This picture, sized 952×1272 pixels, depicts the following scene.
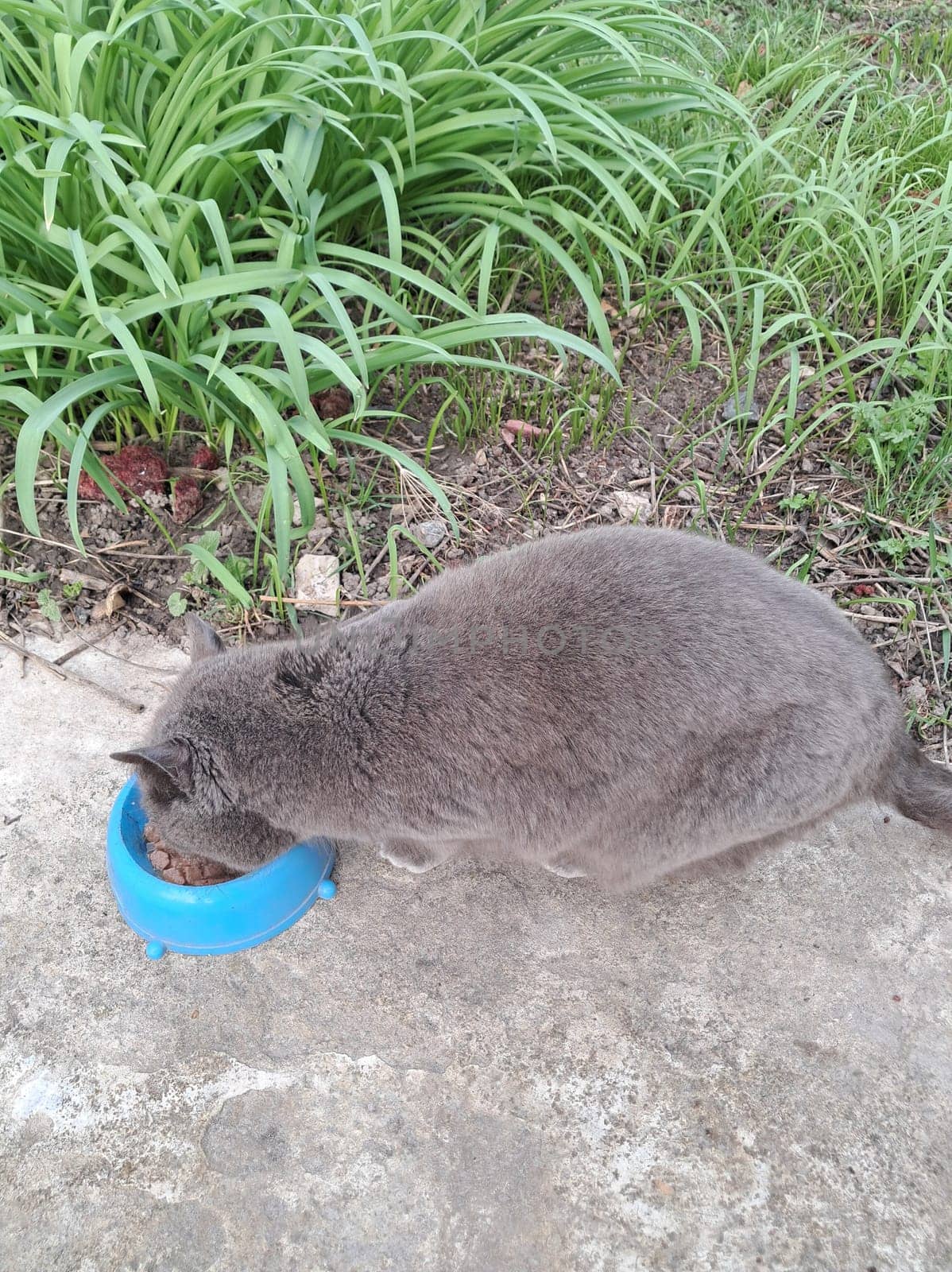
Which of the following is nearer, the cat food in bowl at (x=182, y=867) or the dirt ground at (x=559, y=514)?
the cat food in bowl at (x=182, y=867)

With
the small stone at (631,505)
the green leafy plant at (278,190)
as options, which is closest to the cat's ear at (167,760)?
the green leafy plant at (278,190)

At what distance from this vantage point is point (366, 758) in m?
1.93

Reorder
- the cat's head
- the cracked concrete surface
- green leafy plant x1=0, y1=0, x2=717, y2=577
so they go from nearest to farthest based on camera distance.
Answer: the cracked concrete surface, the cat's head, green leafy plant x1=0, y1=0, x2=717, y2=577

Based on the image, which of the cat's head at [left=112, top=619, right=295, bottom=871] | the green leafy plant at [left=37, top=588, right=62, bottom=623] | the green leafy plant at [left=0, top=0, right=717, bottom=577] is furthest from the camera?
the green leafy plant at [left=37, top=588, right=62, bottom=623]

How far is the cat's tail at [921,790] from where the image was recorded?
2105mm

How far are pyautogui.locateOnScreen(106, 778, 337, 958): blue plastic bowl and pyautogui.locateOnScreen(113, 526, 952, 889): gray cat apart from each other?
0.07 metres

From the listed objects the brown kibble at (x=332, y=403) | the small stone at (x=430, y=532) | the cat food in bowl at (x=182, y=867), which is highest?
the brown kibble at (x=332, y=403)

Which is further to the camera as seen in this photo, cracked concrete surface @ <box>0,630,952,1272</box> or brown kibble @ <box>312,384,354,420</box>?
brown kibble @ <box>312,384,354,420</box>

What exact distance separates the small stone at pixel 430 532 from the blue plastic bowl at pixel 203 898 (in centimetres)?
108

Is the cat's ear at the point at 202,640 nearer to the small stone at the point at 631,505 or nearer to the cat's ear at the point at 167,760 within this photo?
the cat's ear at the point at 167,760

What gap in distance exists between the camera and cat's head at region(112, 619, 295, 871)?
1.87m

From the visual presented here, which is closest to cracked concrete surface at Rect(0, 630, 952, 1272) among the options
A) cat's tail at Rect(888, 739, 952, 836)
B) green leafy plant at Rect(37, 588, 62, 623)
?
cat's tail at Rect(888, 739, 952, 836)

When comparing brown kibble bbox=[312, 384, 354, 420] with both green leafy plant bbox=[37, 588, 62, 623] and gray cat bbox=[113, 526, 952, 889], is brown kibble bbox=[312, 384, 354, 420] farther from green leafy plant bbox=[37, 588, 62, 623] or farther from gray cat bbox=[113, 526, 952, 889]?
gray cat bbox=[113, 526, 952, 889]

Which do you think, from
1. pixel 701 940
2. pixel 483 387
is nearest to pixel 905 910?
pixel 701 940
